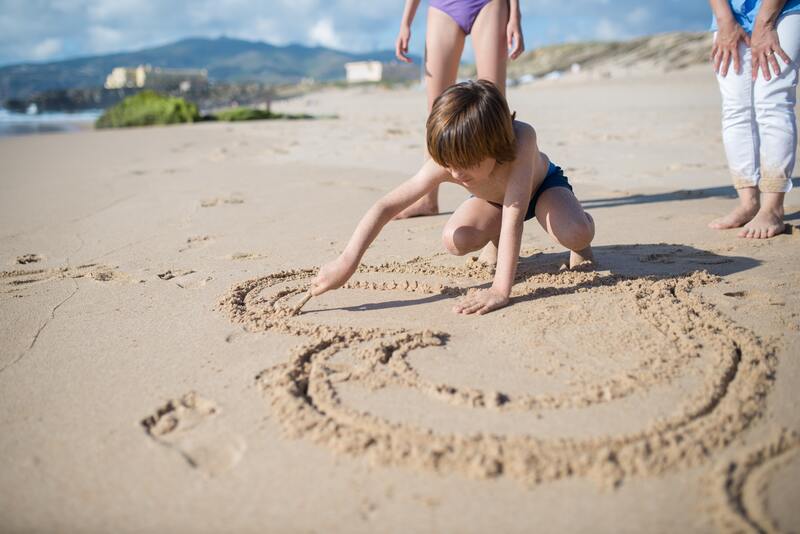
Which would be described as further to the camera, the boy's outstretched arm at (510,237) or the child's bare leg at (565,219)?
the child's bare leg at (565,219)

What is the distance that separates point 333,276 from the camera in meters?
2.41

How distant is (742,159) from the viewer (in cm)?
344

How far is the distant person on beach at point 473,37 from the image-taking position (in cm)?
358

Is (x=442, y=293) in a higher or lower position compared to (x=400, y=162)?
lower

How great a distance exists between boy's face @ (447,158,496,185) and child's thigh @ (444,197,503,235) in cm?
39

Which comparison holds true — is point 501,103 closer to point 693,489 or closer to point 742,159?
point 693,489

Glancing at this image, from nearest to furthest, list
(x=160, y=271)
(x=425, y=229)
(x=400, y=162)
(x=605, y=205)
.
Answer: (x=160, y=271) < (x=425, y=229) < (x=605, y=205) < (x=400, y=162)

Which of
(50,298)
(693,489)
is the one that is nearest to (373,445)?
(693,489)

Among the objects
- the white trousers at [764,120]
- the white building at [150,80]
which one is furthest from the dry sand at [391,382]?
the white building at [150,80]

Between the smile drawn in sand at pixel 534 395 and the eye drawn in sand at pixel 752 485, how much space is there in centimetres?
7

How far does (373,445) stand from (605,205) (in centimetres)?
320

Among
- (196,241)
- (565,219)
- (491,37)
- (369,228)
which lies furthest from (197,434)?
(491,37)

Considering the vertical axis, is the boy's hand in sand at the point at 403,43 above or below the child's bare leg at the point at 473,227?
above

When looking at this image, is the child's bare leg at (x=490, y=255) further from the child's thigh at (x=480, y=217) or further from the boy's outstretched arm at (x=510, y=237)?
the boy's outstretched arm at (x=510, y=237)
